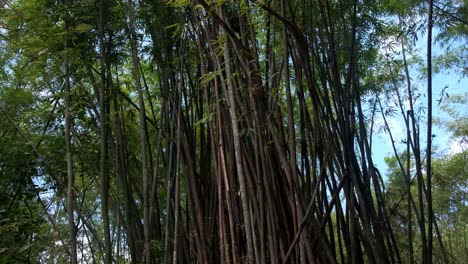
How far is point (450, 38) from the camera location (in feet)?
15.0

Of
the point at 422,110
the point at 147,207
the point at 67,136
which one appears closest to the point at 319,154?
the point at 147,207

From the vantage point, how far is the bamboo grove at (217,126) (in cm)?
253

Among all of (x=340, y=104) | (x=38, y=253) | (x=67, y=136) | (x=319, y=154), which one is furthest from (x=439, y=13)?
(x=38, y=253)

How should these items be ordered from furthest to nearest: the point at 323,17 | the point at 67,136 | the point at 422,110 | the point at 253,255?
the point at 422,110
the point at 323,17
the point at 67,136
the point at 253,255

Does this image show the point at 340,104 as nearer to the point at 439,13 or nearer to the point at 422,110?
the point at 439,13

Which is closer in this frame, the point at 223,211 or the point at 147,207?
the point at 223,211

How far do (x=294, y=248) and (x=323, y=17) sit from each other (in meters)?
1.66

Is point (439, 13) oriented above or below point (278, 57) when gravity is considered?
above

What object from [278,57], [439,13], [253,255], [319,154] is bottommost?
[253,255]

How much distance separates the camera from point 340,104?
3.08 m

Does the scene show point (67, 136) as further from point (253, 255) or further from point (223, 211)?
point (253, 255)

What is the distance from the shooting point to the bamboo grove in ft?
8.29

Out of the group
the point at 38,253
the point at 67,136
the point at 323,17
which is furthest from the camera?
the point at 38,253

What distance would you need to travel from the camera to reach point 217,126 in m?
2.78
